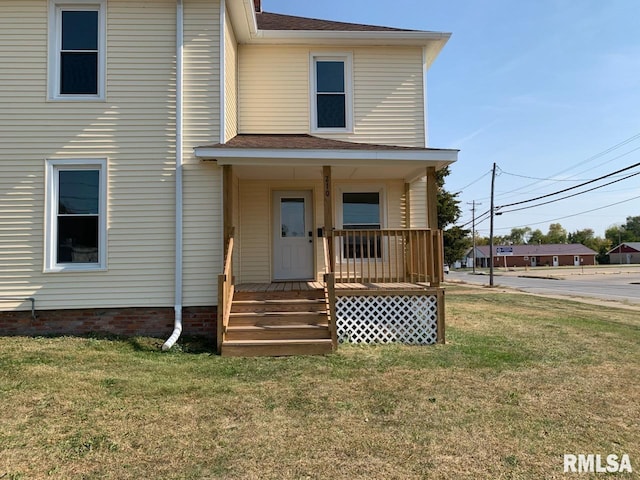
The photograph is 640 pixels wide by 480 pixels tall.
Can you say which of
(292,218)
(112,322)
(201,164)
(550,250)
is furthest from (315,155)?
(550,250)

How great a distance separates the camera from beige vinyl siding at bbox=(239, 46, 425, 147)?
912 centimetres

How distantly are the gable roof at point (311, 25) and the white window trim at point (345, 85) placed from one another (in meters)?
0.51

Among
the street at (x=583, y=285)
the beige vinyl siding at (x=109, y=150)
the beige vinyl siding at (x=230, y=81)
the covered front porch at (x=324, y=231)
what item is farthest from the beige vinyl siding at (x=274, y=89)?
the street at (x=583, y=285)

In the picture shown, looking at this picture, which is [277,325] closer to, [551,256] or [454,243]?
[454,243]

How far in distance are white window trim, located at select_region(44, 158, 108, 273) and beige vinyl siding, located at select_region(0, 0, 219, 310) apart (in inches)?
3.9

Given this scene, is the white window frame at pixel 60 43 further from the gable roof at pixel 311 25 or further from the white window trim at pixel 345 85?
the white window trim at pixel 345 85

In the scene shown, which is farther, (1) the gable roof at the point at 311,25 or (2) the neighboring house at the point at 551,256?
(2) the neighboring house at the point at 551,256

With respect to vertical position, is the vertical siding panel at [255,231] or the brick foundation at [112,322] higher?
the vertical siding panel at [255,231]

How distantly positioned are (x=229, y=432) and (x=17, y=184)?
6008 mm

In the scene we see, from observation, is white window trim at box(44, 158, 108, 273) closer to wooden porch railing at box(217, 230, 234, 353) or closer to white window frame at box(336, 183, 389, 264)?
wooden porch railing at box(217, 230, 234, 353)

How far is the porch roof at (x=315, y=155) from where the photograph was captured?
695cm

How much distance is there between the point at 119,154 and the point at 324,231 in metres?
3.77

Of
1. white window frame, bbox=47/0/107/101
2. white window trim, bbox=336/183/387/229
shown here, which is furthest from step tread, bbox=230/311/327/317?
white window frame, bbox=47/0/107/101

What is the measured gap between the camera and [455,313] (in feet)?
36.0
